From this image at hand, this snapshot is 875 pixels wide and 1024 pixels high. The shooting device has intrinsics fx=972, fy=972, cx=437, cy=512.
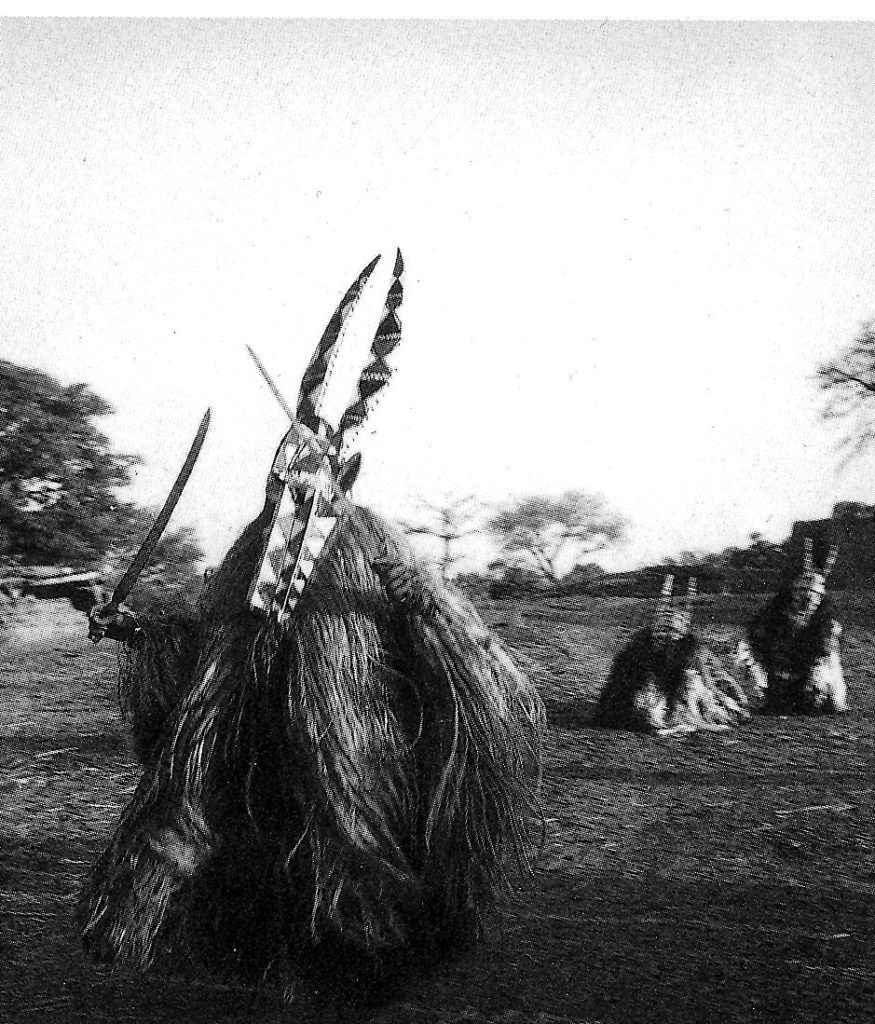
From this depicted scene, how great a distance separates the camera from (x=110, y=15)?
1.54 m

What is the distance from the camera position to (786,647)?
1340mm

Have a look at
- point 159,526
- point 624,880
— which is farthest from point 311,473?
point 624,880

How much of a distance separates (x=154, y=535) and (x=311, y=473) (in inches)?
10.3

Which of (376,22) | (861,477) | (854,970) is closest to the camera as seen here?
(854,970)

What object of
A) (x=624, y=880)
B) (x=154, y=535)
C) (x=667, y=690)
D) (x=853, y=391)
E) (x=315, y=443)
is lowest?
(x=624, y=880)

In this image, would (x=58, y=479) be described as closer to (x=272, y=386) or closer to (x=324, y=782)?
(x=272, y=386)

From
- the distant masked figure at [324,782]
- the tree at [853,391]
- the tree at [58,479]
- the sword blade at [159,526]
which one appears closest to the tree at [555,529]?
the distant masked figure at [324,782]

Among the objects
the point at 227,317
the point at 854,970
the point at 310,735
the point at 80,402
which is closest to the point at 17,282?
the point at 80,402

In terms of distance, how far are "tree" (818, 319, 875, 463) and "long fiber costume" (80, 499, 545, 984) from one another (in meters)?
0.60

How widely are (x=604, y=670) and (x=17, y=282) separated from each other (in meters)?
1.07

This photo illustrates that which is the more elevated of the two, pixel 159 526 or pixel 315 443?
pixel 315 443

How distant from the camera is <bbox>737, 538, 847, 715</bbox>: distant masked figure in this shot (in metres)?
1.33

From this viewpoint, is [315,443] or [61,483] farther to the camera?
[61,483]

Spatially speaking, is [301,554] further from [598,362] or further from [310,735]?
[598,362]
